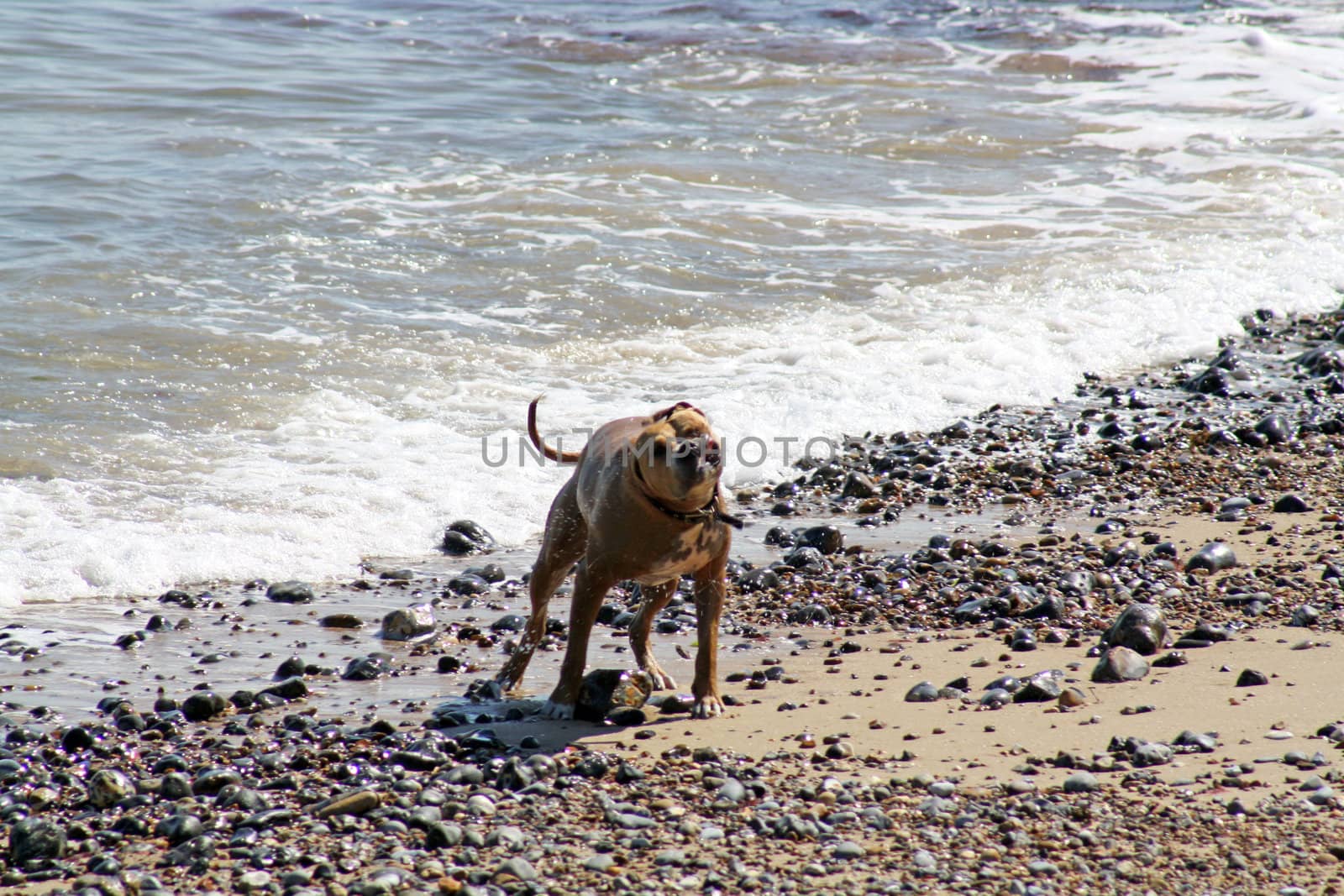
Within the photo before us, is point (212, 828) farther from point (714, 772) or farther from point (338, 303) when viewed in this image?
point (338, 303)

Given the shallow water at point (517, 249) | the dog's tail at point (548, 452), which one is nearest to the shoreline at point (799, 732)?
the dog's tail at point (548, 452)

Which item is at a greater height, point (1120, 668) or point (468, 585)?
point (1120, 668)

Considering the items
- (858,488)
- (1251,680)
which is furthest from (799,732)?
(858,488)

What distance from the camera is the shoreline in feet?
13.6

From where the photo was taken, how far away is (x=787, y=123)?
22391mm

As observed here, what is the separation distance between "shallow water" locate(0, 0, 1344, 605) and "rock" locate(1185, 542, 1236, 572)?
3206mm

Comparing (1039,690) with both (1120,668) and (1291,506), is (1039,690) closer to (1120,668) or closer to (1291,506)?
(1120,668)

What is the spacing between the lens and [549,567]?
604cm

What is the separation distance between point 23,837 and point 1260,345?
36.5 ft

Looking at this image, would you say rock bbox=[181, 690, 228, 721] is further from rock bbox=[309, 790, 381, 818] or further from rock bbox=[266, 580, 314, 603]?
rock bbox=[266, 580, 314, 603]

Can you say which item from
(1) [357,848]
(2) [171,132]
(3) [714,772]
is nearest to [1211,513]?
(3) [714,772]

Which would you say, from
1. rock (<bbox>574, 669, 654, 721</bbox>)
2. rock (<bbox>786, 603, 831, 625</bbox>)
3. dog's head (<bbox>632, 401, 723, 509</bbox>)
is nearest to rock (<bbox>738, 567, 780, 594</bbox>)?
rock (<bbox>786, 603, 831, 625</bbox>)

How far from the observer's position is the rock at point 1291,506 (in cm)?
800

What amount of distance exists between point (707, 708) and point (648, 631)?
586 mm
